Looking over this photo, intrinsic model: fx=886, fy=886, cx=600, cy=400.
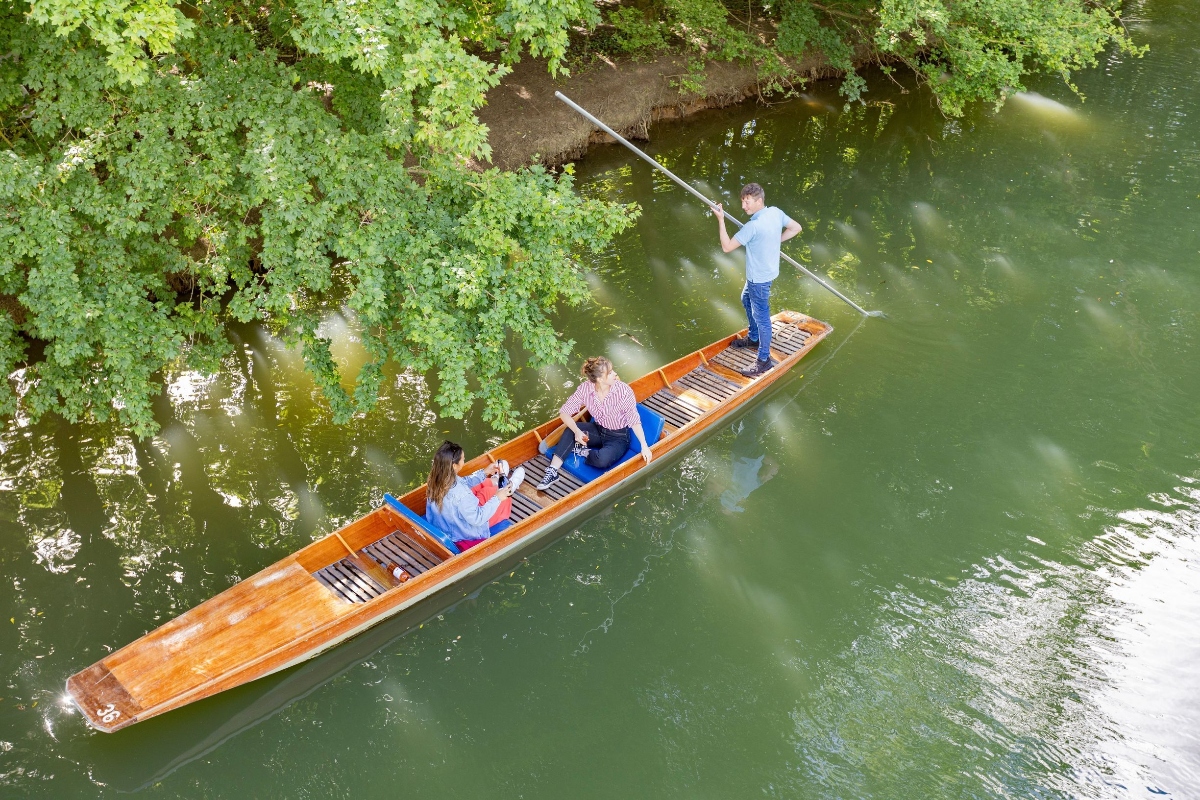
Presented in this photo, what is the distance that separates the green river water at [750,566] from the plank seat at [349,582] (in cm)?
38

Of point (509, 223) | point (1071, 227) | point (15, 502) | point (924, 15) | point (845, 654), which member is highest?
point (924, 15)

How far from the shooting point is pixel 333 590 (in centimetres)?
632

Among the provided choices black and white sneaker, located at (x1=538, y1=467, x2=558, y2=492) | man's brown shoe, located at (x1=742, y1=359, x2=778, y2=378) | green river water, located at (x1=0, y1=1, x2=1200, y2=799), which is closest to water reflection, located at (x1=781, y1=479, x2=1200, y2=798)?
green river water, located at (x1=0, y1=1, x2=1200, y2=799)

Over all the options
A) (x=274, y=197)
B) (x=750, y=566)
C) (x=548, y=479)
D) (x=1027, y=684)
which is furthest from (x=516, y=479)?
(x=1027, y=684)

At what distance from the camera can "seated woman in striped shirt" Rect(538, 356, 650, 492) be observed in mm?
7273

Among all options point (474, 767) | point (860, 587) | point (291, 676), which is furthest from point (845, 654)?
point (291, 676)

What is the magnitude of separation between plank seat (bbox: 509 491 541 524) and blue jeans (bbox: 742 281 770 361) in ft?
9.70

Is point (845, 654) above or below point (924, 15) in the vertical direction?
below

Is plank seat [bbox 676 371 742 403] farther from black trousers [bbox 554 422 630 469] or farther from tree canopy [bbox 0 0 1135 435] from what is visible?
tree canopy [bbox 0 0 1135 435]

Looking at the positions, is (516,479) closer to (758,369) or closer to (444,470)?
(444,470)

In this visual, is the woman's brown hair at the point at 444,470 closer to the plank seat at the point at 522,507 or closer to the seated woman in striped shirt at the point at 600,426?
the plank seat at the point at 522,507

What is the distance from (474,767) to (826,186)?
9.93m

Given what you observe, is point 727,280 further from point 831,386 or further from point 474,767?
point 474,767

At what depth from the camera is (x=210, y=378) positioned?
9.03 m
